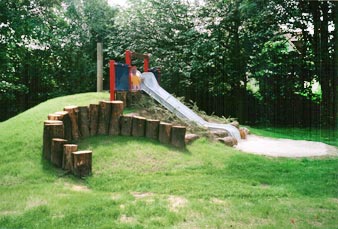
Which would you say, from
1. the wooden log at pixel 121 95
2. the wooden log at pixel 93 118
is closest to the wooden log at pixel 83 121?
the wooden log at pixel 93 118

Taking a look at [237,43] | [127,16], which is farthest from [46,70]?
[237,43]

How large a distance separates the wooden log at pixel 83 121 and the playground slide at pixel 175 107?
267 centimetres

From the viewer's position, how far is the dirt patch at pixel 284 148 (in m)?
7.50

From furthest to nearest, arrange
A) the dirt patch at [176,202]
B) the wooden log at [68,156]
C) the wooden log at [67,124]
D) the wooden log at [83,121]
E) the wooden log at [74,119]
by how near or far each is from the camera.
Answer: the wooden log at [83,121] → the wooden log at [74,119] → the wooden log at [67,124] → the wooden log at [68,156] → the dirt patch at [176,202]

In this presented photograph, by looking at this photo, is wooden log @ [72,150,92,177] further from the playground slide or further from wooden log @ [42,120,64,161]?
the playground slide

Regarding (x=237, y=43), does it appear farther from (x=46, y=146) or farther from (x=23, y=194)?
(x=23, y=194)

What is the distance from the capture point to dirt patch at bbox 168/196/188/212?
4.11 m

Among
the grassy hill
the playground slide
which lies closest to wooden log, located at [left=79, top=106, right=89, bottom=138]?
the grassy hill

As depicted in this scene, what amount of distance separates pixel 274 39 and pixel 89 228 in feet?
39.5

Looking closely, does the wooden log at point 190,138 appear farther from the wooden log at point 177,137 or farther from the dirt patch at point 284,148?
the dirt patch at point 284,148

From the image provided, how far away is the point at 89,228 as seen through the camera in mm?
3535

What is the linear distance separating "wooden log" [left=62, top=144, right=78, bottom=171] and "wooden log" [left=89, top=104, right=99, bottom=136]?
1248mm

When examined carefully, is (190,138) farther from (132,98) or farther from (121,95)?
(132,98)

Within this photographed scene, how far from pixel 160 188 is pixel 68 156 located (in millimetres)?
1518
